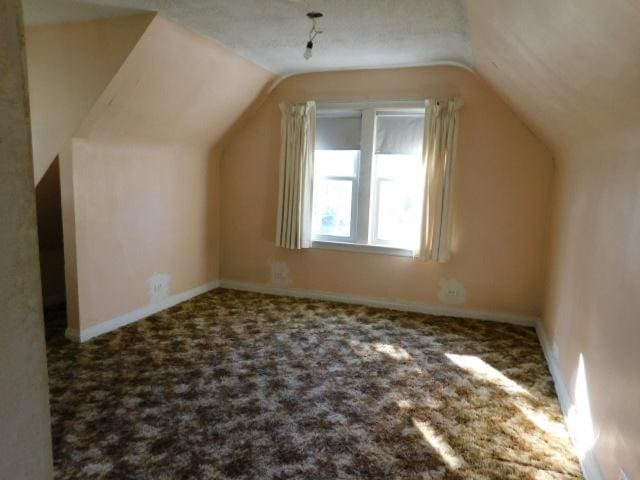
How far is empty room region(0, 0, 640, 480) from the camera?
170cm

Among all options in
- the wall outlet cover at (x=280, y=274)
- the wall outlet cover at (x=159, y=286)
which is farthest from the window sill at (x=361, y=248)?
the wall outlet cover at (x=159, y=286)

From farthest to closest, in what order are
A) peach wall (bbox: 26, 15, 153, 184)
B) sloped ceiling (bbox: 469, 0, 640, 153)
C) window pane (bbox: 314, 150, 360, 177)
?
1. window pane (bbox: 314, 150, 360, 177)
2. peach wall (bbox: 26, 15, 153, 184)
3. sloped ceiling (bbox: 469, 0, 640, 153)

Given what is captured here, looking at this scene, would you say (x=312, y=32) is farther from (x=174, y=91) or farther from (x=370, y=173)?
(x=370, y=173)

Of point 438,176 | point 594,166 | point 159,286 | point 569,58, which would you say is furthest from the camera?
point 159,286

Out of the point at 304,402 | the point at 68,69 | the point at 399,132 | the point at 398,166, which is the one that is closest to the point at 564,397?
the point at 304,402

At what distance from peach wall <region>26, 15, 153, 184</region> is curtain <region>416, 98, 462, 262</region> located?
2.49 m

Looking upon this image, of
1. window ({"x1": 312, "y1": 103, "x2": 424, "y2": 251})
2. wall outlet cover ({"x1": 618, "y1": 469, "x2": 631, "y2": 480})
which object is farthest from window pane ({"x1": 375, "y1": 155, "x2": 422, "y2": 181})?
wall outlet cover ({"x1": 618, "y1": 469, "x2": 631, "y2": 480})

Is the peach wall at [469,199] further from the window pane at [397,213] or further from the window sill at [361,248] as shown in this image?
the window pane at [397,213]

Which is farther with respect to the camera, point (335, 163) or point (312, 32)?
point (335, 163)

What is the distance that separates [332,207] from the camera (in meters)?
4.59

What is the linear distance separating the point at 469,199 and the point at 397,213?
71cm

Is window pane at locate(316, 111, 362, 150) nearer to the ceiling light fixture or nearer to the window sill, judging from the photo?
the window sill

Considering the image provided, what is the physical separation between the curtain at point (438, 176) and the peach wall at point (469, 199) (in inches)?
4.9

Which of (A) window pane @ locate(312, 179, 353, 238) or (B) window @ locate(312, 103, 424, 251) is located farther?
(A) window pane @ locate(312, 179, 353, 238)
